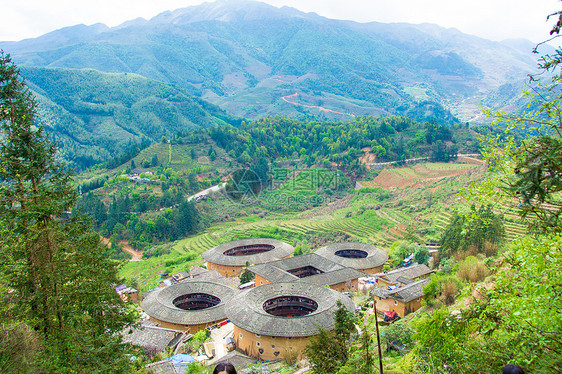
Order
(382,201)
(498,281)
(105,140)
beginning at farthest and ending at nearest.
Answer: (105,140)
(382,201)
(498,281)

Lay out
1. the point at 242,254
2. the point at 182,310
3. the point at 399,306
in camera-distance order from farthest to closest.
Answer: the point at 242,254 → the point at 182,310 → the point at 399,306

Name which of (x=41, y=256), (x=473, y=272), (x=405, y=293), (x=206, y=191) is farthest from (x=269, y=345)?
(x=206, y=191)

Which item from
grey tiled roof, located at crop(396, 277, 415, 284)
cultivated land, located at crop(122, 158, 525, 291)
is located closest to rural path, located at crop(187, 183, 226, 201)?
→ cultivated land, located at crop(122, 158, 525, 291)

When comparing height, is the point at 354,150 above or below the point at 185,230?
above

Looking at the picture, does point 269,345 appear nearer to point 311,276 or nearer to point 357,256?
point 311,276

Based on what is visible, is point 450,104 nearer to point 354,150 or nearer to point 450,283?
point 354,150

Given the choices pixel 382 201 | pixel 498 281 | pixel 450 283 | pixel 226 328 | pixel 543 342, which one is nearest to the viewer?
pixel 543 342

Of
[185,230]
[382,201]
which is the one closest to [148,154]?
[185,230]

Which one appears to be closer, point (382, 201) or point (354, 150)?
point (382, 201)
